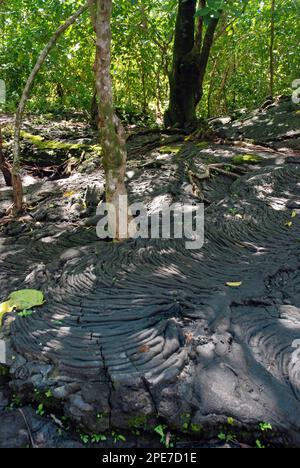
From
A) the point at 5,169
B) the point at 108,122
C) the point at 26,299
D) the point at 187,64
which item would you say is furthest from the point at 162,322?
the point at 187,64

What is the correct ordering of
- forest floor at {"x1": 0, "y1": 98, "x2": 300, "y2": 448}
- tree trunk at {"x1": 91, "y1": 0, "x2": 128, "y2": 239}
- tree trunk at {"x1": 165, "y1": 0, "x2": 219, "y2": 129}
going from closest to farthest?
forest floor at {"x1": 0, "y1": 98, "x2": 300, "y2": 448} < tree trunk at {"x1": 91, "y1": 0, "x2": 128, "y2": 239} < tree trunk at {"x1": 165, "y1": 0, "x2": 219, "y2": 129}

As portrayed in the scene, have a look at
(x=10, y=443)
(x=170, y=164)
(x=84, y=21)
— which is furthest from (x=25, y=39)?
(x=10, y=443)

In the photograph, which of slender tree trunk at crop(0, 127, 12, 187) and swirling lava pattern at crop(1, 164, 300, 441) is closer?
swirling lava pattern at crop(1, 164, 300, 441)

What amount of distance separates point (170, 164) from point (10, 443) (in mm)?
4189

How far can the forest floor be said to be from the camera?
6.75 feet

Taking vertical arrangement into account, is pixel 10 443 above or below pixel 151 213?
below

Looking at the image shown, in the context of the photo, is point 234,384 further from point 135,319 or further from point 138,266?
point 138,266

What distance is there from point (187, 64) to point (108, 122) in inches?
165

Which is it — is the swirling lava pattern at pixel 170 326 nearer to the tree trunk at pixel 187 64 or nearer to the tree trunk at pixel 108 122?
the tree trunk at pixel 108 122

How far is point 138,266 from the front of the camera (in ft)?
10.8

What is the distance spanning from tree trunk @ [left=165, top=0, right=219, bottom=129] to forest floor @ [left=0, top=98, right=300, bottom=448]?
110 inches

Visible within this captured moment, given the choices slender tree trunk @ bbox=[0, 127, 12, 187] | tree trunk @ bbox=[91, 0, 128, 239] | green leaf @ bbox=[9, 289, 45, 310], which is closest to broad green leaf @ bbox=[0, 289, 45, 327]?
green leaf @ bbox=[9, 289, 45, 310]

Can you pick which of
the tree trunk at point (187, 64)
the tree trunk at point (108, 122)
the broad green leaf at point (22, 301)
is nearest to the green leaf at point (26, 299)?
the broad green leaf at point (22, 301)

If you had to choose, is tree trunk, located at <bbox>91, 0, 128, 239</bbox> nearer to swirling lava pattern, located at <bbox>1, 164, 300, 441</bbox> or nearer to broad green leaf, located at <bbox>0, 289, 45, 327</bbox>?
swirling lava pattern, located at <bbox>1, 164, 300, 441</bbox>
